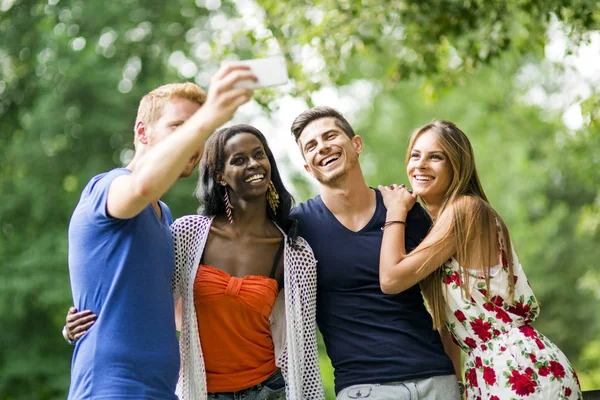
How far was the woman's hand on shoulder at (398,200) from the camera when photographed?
366cm

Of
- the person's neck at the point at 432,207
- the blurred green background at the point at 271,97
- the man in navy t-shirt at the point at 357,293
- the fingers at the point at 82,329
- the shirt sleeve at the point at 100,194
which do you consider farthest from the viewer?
the blurred green background at the point at 271,97

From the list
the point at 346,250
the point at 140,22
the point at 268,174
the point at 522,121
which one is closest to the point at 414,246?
the point at 346,250

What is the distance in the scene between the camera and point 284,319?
139 inches

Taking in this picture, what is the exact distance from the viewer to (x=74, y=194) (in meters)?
13.6

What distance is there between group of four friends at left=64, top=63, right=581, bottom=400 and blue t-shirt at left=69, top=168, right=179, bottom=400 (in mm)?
246

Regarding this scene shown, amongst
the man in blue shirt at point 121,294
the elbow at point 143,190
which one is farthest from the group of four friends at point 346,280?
the elbow at point 143,190

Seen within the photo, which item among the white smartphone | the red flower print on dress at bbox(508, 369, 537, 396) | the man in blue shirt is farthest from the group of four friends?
the white smartphone

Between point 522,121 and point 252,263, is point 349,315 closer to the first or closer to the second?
point 252,263

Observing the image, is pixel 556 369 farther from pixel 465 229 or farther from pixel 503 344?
pixel 465 229

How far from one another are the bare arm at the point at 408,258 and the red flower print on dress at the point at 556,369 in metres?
0.59

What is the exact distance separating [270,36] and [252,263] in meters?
3.72

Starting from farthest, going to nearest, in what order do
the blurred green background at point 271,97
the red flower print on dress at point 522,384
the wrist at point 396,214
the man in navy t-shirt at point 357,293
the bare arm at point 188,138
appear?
the blurred green background at point 271,97, the wrist at point 396,214, the man in navy t-shirt at point 357,293, the red flower print on dress at point 522,384, the bare arm at point 188,138

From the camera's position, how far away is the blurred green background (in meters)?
6.91

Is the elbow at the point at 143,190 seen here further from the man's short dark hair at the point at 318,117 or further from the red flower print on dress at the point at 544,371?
the red flower print on dress at the point at 544,371
